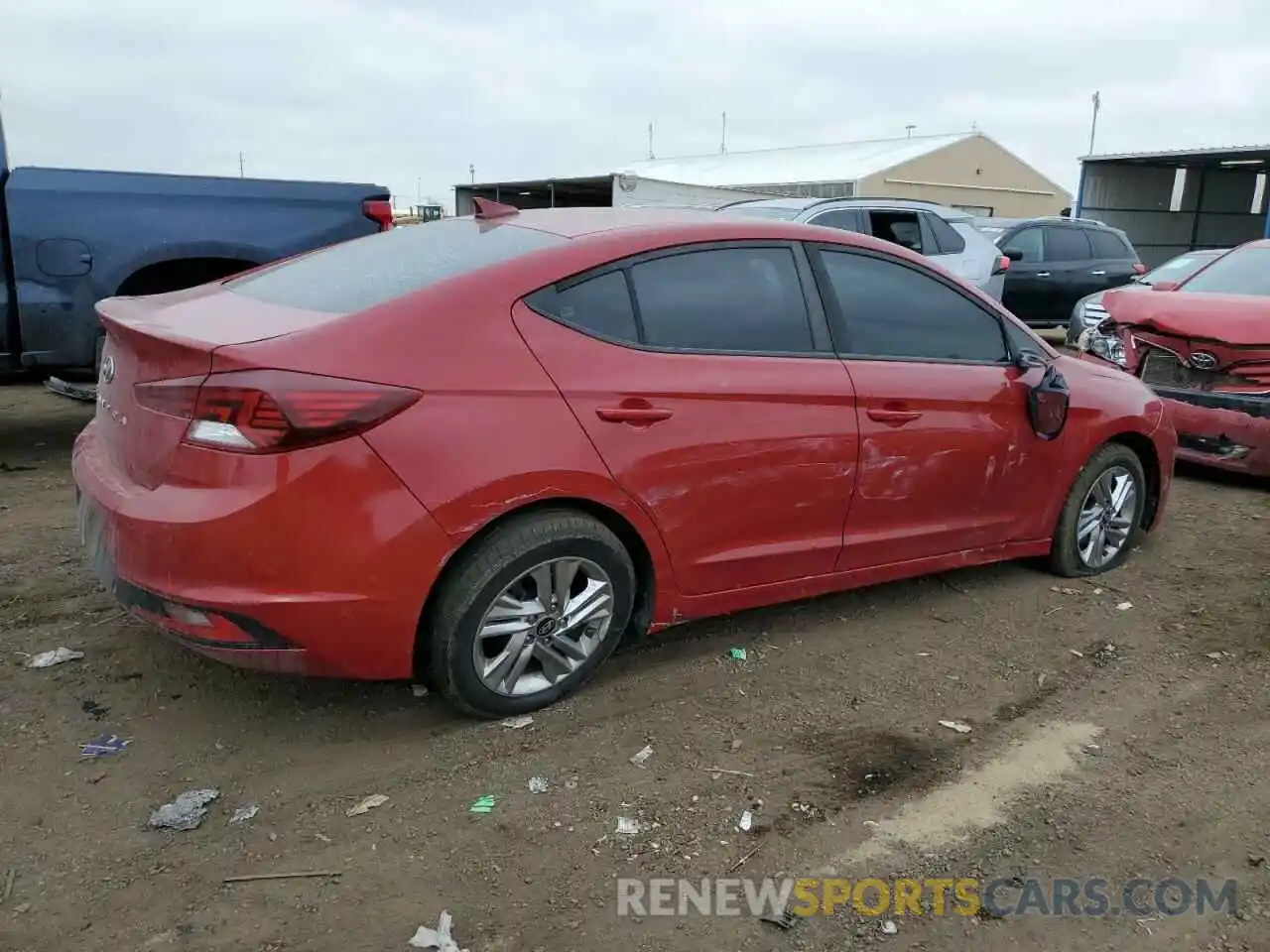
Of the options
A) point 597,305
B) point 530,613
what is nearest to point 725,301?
point 597,305

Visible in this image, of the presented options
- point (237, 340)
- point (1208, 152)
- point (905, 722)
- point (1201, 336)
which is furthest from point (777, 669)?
point (1208, 152)

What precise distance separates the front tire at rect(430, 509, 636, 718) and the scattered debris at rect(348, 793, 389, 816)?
37cm

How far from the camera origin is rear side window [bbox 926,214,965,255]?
10695 mm

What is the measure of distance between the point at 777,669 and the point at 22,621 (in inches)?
110

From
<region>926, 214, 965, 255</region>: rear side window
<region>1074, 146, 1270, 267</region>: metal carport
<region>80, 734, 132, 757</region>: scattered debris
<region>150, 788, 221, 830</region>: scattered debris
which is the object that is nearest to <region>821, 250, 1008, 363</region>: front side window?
<region>150, 788, 221, 830</region>: scattered debris

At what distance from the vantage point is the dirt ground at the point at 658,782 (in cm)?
241

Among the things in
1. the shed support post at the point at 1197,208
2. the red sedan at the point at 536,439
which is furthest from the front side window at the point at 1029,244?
the shed support post at the point at 1197,208

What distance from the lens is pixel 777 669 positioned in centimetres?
372

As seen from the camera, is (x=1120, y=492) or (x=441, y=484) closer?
(x=441, y=484)

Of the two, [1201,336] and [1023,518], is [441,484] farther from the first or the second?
[1201,336]

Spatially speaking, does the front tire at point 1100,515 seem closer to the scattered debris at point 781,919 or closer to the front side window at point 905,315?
the front side window at point 905,315

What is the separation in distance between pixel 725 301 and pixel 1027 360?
1541 mm

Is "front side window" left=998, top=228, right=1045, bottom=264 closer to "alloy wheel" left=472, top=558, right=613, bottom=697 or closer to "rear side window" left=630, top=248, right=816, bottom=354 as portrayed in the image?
"rear side window" left=630, top=248, right=816, bottom=354

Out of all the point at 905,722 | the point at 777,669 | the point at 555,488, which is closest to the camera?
the point at 555,488
